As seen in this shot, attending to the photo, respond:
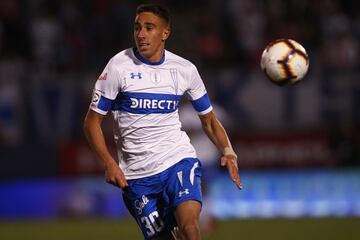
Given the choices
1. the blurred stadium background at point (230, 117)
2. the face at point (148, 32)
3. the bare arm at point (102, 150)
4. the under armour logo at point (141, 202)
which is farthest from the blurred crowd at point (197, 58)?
the bare arm at point (102, 150)

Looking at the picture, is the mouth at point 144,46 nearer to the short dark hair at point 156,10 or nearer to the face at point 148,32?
the face at point 148,32

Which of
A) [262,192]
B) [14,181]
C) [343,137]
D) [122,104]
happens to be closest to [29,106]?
[14,181]

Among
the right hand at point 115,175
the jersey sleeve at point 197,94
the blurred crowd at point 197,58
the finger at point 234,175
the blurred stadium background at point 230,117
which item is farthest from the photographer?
the blurred crowd at point 197,58

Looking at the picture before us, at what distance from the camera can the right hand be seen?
7.04 m

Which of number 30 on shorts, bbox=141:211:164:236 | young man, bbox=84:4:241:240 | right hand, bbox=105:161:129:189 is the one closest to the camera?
right hand, bbox=105:161:129:189

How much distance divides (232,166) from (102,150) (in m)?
1.01

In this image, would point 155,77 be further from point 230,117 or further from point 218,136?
point 230,117

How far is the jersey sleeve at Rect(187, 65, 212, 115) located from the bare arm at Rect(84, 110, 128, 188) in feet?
2.79

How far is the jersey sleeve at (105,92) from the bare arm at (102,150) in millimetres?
56

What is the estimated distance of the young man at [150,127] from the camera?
7.51 m

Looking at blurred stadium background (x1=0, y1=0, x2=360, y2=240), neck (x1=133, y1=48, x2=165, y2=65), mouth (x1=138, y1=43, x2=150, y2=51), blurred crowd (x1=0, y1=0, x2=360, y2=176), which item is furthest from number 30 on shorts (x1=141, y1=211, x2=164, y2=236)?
blurred crowd (x1=0, y1=0, x2=360, y2=176)

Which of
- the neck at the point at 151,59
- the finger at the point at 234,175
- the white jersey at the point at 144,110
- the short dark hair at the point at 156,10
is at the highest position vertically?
the short dark hair at the point at 156,10

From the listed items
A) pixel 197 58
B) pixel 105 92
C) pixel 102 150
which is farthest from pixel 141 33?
pixel 197 58

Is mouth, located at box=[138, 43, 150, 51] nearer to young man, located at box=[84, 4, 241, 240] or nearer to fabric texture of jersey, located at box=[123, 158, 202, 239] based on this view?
young man, located at box=[84, 4, 241, 240]
